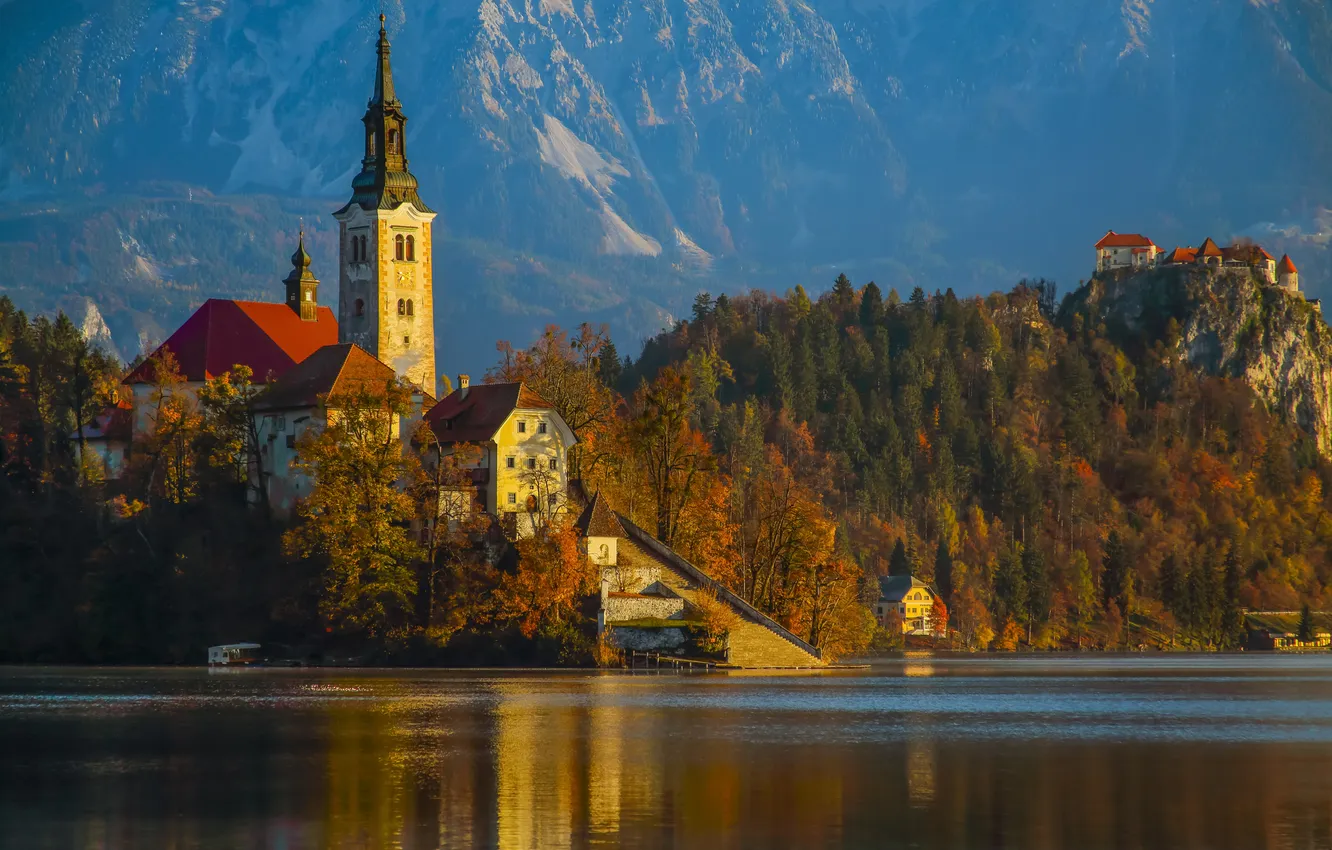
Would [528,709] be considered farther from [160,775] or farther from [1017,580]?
[1017,580]

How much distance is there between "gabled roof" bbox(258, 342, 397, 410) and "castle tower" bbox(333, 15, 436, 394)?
11.7 metres

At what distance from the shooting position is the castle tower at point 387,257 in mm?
118062

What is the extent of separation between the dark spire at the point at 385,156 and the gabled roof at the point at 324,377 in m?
15.5

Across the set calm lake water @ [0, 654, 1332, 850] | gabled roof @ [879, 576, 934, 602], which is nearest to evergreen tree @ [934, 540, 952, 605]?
gabled roof @ [879, 576, 934, 602]

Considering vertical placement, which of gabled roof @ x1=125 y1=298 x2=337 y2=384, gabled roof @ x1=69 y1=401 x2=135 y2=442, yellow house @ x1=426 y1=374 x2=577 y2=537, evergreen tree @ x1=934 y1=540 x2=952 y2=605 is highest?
gabled roof @ x1=125 y1=298 x2=337 y2=384

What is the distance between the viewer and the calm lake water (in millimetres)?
34156

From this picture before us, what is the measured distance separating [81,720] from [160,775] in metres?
16.5

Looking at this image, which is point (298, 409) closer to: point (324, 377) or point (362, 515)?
point (324, 377)

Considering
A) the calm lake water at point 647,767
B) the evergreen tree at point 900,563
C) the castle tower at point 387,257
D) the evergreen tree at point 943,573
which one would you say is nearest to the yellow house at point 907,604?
the evergreen tree at point 900,563

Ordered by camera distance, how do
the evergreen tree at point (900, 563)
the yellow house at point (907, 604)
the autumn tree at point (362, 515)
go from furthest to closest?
1. the evergreen tree at point (900, 563)
2. the yellow house at point (907, 604)
3. the autumn tree at point (362, 515)

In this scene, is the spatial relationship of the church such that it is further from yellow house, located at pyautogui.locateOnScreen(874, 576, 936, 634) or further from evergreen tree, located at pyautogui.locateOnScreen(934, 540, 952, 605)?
evergreen tree, located at pyautogui.locateOnScreen(934, 540, 952, 605)

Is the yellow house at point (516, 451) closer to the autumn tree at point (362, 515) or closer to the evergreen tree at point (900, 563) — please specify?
the autumn tree at point (362, 515)

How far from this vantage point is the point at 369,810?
120 feet

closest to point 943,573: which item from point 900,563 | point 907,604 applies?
point 900,563
